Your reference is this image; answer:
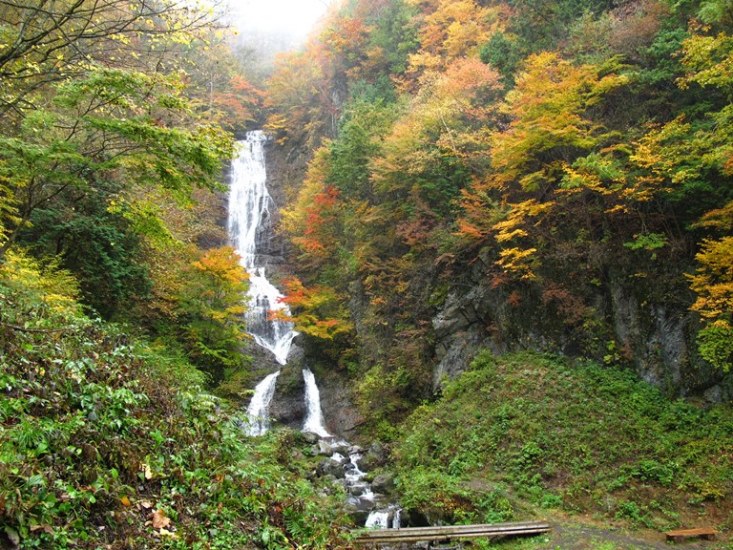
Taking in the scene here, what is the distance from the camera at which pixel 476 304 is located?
15445 mm

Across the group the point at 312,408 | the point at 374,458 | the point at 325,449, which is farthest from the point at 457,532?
the point at 312,408

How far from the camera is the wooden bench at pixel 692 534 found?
26.2ft

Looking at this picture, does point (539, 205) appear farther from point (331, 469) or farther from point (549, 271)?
point (331, 469)

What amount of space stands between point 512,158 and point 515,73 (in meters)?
5.01

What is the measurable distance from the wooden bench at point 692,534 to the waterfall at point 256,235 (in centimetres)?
1580

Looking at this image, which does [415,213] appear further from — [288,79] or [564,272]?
[288,79]

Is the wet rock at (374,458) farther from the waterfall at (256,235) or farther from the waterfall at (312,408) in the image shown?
the waterfall at (256,235)

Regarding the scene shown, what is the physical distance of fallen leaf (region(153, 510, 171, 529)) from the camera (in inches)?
162

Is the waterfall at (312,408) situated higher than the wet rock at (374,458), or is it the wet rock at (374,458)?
the waterfall at (312,408)

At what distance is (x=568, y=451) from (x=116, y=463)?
378 inches

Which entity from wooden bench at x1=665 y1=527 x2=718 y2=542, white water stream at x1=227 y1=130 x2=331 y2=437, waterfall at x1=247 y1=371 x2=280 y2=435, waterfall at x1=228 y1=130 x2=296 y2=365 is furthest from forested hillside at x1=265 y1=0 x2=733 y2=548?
waterfall at x1=228 y1=130 x2=296 y2=365

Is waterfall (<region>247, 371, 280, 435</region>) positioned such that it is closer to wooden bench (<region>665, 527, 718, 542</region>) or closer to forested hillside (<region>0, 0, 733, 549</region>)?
forested hillside (<region>0, 0, 733, 549</region>)

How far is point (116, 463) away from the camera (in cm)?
452

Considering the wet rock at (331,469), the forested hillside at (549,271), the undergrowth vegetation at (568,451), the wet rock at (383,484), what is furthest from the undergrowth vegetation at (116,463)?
the wet rock at (331,469)
